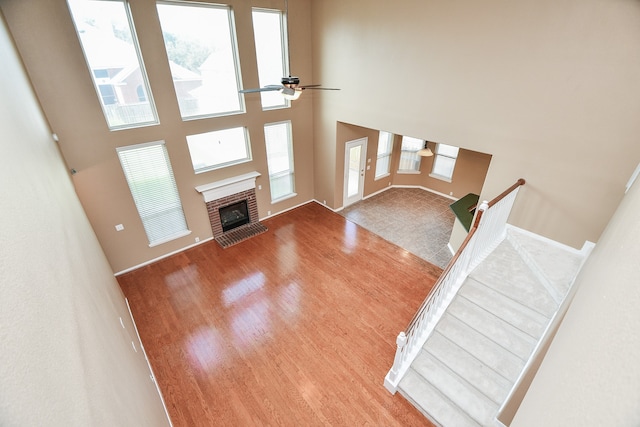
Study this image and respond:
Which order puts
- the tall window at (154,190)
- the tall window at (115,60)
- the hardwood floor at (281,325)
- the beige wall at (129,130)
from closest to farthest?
1. the hardwood floor at (281,325)
2. the beige wall at (129,130)
3. the tall window at (115,60)
4. the tall window at (154,190)

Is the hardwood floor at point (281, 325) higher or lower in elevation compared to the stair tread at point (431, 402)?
lower

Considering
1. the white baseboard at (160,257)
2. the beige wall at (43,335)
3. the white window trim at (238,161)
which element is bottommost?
the white baseboard at (160,257)

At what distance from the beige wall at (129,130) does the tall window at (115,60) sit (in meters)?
0.14

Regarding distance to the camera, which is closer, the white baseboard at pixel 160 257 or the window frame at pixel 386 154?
the white baseboard at pixel 160 257

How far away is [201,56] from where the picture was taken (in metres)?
5.62

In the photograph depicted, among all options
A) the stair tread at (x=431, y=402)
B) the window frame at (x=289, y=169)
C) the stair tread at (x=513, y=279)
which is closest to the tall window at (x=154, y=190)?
the window frame at (x=289, y=169)

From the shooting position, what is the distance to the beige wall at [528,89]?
127 inches

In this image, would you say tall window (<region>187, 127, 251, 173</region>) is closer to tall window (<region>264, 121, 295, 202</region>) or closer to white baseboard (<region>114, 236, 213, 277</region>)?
tall window (<region>264, 121, 295, 202</region>)

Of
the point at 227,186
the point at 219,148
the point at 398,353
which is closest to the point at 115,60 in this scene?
the point at 219,148

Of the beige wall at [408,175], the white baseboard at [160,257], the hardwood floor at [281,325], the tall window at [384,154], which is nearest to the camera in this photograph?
the hardwood floor at [281,325]

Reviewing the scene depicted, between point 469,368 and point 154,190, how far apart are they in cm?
627

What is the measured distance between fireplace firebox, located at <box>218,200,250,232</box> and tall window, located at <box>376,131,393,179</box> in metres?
4.48

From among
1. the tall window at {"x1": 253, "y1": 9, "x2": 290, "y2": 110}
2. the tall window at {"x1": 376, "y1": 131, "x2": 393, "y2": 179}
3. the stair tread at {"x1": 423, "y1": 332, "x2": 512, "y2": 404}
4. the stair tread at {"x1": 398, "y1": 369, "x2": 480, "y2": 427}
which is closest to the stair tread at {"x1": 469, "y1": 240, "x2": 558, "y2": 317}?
the stair tread at {"x1": 423, "y1": 332, "x2": 512, "y2": 404}

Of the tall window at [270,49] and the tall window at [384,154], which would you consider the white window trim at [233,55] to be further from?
the tall window at [384,154]
